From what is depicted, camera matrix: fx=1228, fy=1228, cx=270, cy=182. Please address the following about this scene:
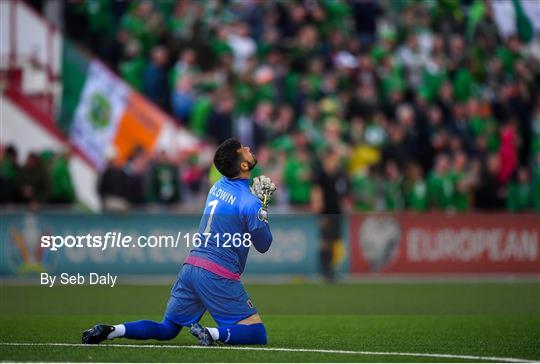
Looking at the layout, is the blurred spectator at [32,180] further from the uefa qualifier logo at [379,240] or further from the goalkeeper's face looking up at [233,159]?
the goalkeeper's face looking up at [233,159]

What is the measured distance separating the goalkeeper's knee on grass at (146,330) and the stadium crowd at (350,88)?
12061mm

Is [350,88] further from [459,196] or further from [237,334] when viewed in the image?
[237,334]

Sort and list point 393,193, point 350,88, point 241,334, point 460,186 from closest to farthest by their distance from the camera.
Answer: point 241,334 → point 393,193 → point 460,186 → point 350,88

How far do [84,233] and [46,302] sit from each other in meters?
4.45

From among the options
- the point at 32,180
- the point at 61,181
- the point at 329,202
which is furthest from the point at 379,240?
the point at 32,180

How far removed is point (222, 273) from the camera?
10.5 m

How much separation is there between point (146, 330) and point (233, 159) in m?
1.64

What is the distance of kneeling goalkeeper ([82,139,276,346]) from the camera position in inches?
411

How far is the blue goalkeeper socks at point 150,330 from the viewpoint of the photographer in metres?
10.4

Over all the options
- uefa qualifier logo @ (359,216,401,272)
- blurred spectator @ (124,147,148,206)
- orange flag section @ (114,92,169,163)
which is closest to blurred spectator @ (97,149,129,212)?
blurred spectator @ (124,147,148,206)

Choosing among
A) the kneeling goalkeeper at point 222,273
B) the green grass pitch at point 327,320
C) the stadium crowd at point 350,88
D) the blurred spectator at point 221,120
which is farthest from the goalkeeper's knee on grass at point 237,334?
the blurred spectator at point 221,120

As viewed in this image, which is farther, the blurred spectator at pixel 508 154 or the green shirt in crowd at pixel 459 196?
the blurred spectator at pixel 508 154

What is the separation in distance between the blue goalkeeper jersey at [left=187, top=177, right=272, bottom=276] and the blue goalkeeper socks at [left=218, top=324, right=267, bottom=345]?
479mm

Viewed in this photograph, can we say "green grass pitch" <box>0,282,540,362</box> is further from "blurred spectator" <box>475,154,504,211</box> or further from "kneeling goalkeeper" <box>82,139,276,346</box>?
"blurred spectator" <box>475,154,504,211</box>
